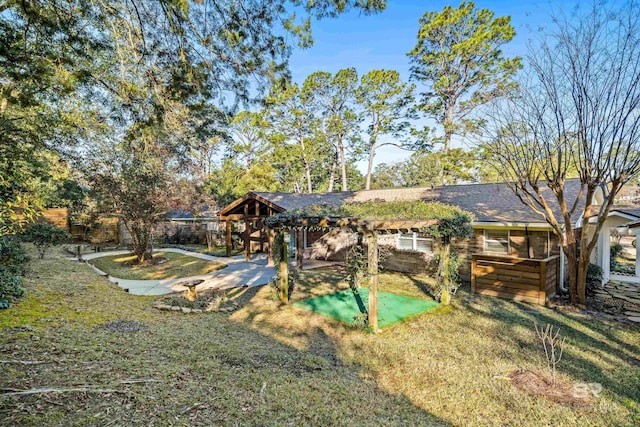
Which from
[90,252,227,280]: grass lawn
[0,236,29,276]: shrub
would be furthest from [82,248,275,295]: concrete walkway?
[0,236,29,276]: shrub

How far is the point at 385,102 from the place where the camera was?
2362cm

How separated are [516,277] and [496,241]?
1.73 meters

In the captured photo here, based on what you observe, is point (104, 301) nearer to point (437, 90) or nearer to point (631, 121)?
point (631, 121)

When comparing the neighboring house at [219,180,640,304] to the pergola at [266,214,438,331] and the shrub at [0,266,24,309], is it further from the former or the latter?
the shrub at [0,266,24,309]

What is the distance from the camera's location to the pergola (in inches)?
250

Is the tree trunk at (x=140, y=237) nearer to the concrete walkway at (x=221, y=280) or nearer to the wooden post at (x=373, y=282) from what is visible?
the concrete walkway at (x=221, y=280)

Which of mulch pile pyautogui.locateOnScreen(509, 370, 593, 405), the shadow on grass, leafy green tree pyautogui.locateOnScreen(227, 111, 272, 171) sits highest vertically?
leafy green tree pyautogui.locateOnScreen(227, 111, 272, 171)

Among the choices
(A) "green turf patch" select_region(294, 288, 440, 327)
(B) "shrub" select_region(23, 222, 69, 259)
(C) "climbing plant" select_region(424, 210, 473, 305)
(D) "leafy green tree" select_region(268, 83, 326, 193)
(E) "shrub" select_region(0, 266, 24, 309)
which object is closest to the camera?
(E) "shrub" select_region(0, 266, 24, 309)

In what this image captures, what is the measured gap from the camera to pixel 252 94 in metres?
5.24

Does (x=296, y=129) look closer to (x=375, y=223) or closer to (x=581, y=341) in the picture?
(x=375, y=223)

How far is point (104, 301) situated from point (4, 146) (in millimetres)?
3434

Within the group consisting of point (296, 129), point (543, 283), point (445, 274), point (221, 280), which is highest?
point (296, 129)

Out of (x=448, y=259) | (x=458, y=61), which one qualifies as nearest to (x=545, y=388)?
(x=448, y=259)

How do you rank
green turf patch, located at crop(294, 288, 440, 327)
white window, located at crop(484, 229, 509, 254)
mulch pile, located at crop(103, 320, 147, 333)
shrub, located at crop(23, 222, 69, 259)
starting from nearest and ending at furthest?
mulch pile, located at crop(103, 320, 147, 333) → green turf patch, located at crop(294, 288, 440, 327) → shrub, located at crop(23, 222, 69, 259) → white window, located at crop(484, 229, 509, 254)
